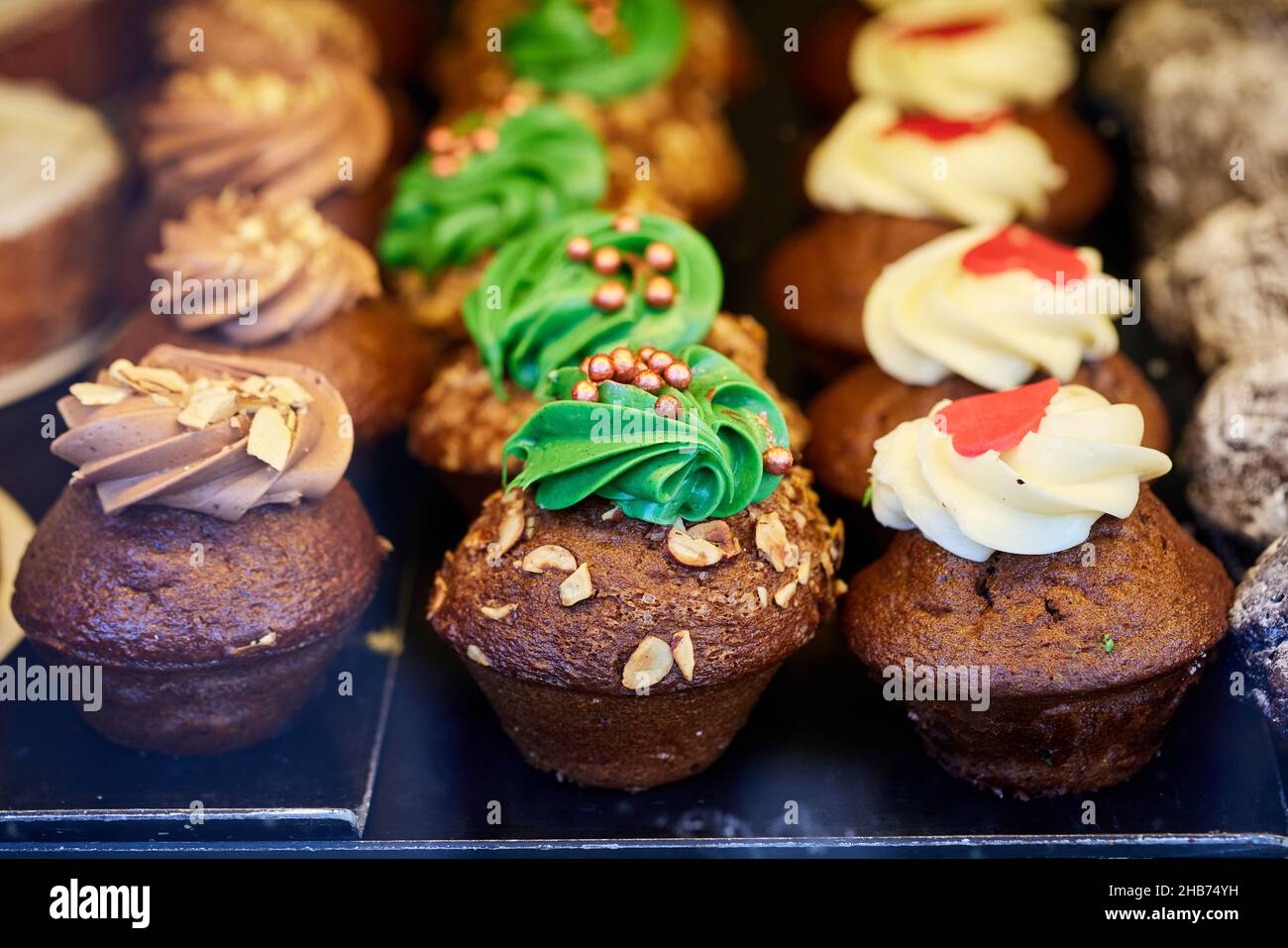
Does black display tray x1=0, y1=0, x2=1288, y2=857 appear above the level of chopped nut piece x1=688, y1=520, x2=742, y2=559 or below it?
below

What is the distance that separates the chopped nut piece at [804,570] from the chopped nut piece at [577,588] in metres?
0.39

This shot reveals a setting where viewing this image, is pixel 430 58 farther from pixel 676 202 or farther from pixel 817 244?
pixel 817 244

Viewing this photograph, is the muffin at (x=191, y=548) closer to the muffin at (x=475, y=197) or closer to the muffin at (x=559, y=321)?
the muffin at (x=559, y=321)

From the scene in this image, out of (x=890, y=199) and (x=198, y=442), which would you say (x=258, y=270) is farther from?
(x=890, y=199)

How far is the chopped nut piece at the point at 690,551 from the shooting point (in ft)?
8.88

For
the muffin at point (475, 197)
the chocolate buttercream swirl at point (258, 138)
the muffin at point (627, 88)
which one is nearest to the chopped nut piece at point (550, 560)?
the muffin at point (475, 197)

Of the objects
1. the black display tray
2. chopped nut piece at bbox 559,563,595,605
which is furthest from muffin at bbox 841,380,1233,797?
chopped nut piece at bbox 559,563,595,605

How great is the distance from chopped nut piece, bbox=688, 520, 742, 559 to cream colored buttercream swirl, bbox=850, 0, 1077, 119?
1.86 meters

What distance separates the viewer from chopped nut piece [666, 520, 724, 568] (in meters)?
2.71

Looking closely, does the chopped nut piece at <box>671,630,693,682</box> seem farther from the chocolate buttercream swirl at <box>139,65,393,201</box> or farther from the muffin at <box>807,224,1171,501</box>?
the chocolate buttercream swirl at <box>139,65,393,201</box>

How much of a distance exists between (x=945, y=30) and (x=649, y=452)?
239 cm

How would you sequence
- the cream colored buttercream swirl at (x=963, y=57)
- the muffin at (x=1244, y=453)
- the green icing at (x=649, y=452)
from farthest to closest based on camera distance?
the cream colored buttercream swirl at (x=963, y=57)
the muffin at (x=1244, y=453)
the green icing at (x=649, y=452)

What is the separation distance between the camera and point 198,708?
300cm

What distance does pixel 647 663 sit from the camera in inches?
106
